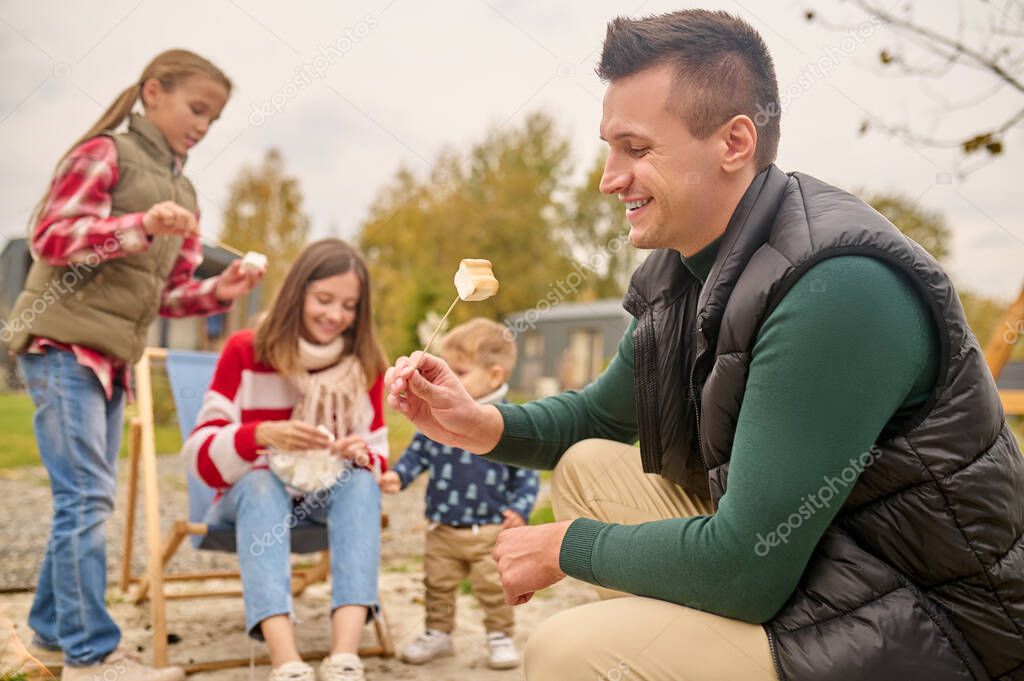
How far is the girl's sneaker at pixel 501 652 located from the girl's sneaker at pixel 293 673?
0.63 m

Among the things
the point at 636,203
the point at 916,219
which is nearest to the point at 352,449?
the point at 636,203

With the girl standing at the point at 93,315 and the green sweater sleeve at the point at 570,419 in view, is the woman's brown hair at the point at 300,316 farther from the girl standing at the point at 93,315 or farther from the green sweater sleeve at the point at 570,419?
the green sweater sleeve at the point at 570,419

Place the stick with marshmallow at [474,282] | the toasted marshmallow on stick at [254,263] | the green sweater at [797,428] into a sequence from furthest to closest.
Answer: the toasted marshmallow on stick at [254,263] < the stick with marshmallow at [474,282] < the green sweater at [797,428]

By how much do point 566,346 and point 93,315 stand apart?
18.0 meters

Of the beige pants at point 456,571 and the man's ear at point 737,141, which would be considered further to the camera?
the beige pants at point 456,571

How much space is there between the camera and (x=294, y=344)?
2.84 metres

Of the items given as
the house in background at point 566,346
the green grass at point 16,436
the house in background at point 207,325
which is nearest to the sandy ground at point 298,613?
the green grass at point 16,436

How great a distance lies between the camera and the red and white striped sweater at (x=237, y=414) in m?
2.68

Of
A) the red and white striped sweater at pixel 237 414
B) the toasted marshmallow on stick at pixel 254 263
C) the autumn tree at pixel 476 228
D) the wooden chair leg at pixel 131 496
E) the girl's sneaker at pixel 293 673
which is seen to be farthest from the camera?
the autumn tree at pixel 476 228

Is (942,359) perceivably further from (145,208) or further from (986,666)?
(145,208)

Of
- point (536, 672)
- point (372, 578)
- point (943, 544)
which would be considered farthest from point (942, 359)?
point (372, 578)

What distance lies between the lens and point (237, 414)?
283 cm

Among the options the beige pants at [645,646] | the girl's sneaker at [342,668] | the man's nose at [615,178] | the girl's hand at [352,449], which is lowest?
the girl's sneaker at [342,668]

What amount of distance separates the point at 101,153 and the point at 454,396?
1467 mm
